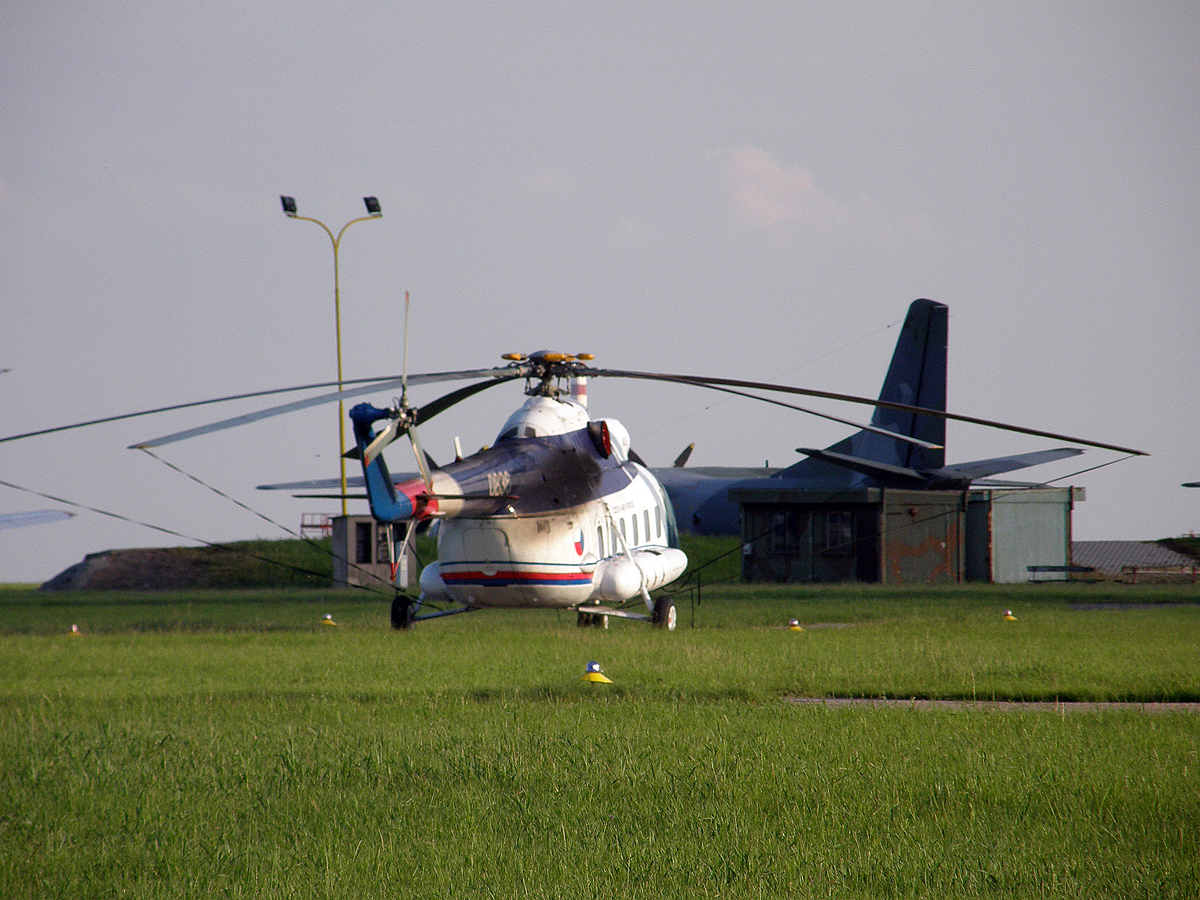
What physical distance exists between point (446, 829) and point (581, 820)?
815 mm

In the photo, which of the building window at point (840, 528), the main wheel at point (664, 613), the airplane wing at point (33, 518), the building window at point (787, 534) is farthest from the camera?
the building window at point (787, 534)

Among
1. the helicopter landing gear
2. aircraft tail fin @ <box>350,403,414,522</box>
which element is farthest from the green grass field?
the helicopter landing gear

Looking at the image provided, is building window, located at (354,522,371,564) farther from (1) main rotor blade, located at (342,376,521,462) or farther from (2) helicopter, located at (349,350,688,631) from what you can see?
(1) main rotor blade, located at (342,376,521,462)

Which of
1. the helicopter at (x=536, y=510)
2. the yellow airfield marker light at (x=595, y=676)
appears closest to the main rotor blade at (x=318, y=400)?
the helicopter at (x=536, y=510)

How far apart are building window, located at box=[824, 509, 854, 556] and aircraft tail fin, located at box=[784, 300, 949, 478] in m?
1.98

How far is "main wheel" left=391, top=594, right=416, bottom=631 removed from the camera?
21.7 metres

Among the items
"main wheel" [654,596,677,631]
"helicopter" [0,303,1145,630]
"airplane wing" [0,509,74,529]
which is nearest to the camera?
"airplane wing" [0,509,74,529]

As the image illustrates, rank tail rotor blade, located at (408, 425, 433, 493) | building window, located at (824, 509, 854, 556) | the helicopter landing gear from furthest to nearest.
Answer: building window, located at (824, 509, 854, 556)
the helicopter landing gear
tail rotor blade, located at (408, 425, 433, 493)

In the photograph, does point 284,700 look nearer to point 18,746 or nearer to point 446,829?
point 18,746

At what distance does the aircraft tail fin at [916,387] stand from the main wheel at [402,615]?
20.6 m

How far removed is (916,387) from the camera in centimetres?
3862

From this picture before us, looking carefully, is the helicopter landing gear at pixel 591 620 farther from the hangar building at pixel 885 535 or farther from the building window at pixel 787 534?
the building window at pixel 787 534

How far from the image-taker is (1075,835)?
267 inches

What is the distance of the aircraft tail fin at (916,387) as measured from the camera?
38.2m
